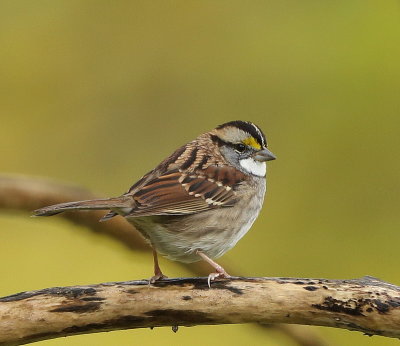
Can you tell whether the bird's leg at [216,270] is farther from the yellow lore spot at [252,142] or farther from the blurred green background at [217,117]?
the blurred green background at [217,117]

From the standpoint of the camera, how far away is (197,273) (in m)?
5.81

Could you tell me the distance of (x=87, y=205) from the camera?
4.04 metres

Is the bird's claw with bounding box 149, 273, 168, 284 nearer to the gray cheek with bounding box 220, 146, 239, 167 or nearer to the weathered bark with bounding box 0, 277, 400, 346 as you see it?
the weathered bark with bounding box 0, 277, 400, 346

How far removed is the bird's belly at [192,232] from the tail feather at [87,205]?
150 mm

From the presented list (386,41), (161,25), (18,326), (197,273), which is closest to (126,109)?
(161,25)

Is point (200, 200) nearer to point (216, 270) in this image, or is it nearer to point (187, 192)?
point (187, 192)

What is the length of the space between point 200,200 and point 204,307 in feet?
2.69

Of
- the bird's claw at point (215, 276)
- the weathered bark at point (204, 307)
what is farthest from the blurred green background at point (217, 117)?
the weathered bark at point (204, 307)

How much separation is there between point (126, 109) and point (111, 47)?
58cm

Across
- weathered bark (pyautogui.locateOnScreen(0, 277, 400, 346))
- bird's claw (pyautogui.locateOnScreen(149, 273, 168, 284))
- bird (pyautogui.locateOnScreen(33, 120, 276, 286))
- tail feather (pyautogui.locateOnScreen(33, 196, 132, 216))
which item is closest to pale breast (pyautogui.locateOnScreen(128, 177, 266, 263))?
bird (pyautogui.locateOnScreen(33, 120, 276, 286))

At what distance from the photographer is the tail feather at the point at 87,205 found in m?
3.98

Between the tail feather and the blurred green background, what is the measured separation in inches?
66.6

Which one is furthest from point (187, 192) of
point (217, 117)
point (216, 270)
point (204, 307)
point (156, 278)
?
point (217, 117)

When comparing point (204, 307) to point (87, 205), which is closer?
point (204, 307)
